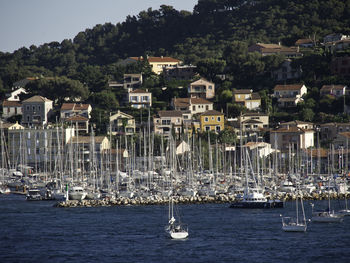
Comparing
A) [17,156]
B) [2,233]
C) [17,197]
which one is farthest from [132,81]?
[2,233]

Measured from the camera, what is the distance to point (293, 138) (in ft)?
298

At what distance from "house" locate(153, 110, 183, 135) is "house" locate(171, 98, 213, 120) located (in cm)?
281

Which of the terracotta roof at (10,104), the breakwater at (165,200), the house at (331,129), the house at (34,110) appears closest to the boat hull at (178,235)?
the breakwater at (165,200)

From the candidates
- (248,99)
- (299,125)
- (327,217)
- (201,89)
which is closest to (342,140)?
(299,125)

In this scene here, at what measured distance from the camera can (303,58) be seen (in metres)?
107

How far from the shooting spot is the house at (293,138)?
90688mm

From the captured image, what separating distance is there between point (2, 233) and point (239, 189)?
79.5 ft

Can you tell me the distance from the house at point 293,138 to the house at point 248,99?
1109 cm

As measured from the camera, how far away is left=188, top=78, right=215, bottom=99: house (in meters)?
108

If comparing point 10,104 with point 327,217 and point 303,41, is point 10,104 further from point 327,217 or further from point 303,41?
point 327,217

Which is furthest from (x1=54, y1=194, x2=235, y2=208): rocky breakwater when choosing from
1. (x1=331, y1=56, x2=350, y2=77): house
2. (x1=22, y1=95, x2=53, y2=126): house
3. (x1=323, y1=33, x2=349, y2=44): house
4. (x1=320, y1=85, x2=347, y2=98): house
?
(x1=323, y1=33, x2=349, y2=44): house

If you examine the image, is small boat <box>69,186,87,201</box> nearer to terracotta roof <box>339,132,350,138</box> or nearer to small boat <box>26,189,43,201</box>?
small boat <box>26,189,43,201</box>

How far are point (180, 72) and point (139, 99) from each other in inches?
598

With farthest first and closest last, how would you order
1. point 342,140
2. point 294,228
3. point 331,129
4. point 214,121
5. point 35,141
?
point 214,121, point 35,141, point 331,129, point 342,140, point 294,228
